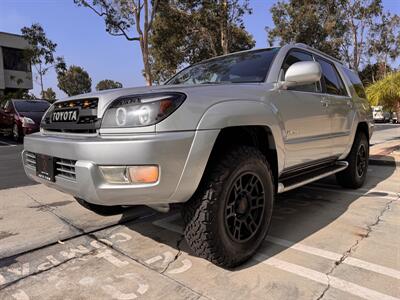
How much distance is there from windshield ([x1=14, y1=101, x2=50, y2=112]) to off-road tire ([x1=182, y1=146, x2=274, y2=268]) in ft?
34.5

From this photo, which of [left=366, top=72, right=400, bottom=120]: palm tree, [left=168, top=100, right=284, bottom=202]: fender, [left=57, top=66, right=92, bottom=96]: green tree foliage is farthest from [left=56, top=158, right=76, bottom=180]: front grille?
[left=57, top=66, right=92, bottom=96]: green tree foliage

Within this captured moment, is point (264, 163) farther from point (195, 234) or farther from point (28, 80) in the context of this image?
point (28, 80)

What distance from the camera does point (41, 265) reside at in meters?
2.82

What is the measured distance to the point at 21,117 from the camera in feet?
36.5

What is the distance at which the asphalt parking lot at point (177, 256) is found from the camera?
2.43 m

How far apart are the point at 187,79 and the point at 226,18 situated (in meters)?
16.8

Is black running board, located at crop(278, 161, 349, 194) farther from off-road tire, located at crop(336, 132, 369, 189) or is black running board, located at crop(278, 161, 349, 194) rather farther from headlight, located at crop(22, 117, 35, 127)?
headlight, located at crop(22, 117, 35, 127)

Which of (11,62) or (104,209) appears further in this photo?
(11,62)

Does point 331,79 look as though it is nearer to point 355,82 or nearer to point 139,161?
point 355,82

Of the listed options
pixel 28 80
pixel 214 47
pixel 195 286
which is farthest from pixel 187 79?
pixel 28 80

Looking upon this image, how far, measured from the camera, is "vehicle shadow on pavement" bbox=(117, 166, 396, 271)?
321 cm

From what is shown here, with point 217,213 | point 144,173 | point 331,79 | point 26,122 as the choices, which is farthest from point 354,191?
point 26,122

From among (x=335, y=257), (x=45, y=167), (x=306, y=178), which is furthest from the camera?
(x=306, y=178)

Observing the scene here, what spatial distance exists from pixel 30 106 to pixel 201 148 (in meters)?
10.9
